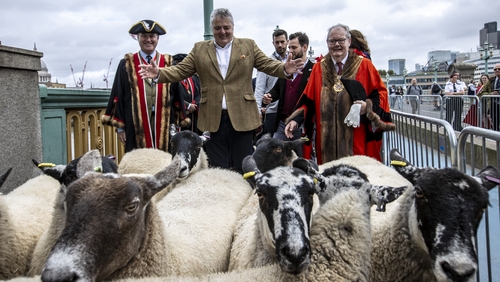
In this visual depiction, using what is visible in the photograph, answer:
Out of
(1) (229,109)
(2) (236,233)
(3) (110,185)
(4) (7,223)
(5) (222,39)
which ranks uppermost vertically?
(5) (222,39)

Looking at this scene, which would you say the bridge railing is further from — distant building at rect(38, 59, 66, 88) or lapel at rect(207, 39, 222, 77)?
lapel at rect(207, 39, 222, 77)

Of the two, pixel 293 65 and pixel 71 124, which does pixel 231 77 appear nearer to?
pixel 293 65

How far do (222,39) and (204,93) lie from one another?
0.65m

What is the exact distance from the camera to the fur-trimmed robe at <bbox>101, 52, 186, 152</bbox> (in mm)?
5375

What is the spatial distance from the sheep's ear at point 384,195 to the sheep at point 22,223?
109 inches

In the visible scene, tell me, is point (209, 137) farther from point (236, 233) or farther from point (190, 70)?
point (236, 233)

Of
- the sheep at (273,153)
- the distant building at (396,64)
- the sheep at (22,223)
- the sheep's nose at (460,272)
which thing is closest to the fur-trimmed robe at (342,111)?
the sheep at (273,153)

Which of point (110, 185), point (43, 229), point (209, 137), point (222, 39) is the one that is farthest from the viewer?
point (209, 137)

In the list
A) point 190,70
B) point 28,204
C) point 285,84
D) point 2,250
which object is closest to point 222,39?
point 190,70

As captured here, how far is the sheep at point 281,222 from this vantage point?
2562 millimetres

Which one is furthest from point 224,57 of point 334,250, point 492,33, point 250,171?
point 492,33

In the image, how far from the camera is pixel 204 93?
16.4 feet

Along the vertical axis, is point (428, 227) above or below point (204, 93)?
below

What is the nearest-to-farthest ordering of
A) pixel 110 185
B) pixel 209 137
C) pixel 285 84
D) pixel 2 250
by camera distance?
1. pixel 110 185
2. pixel 2 250
3. pixel 209 137
4. pixel 285 84
